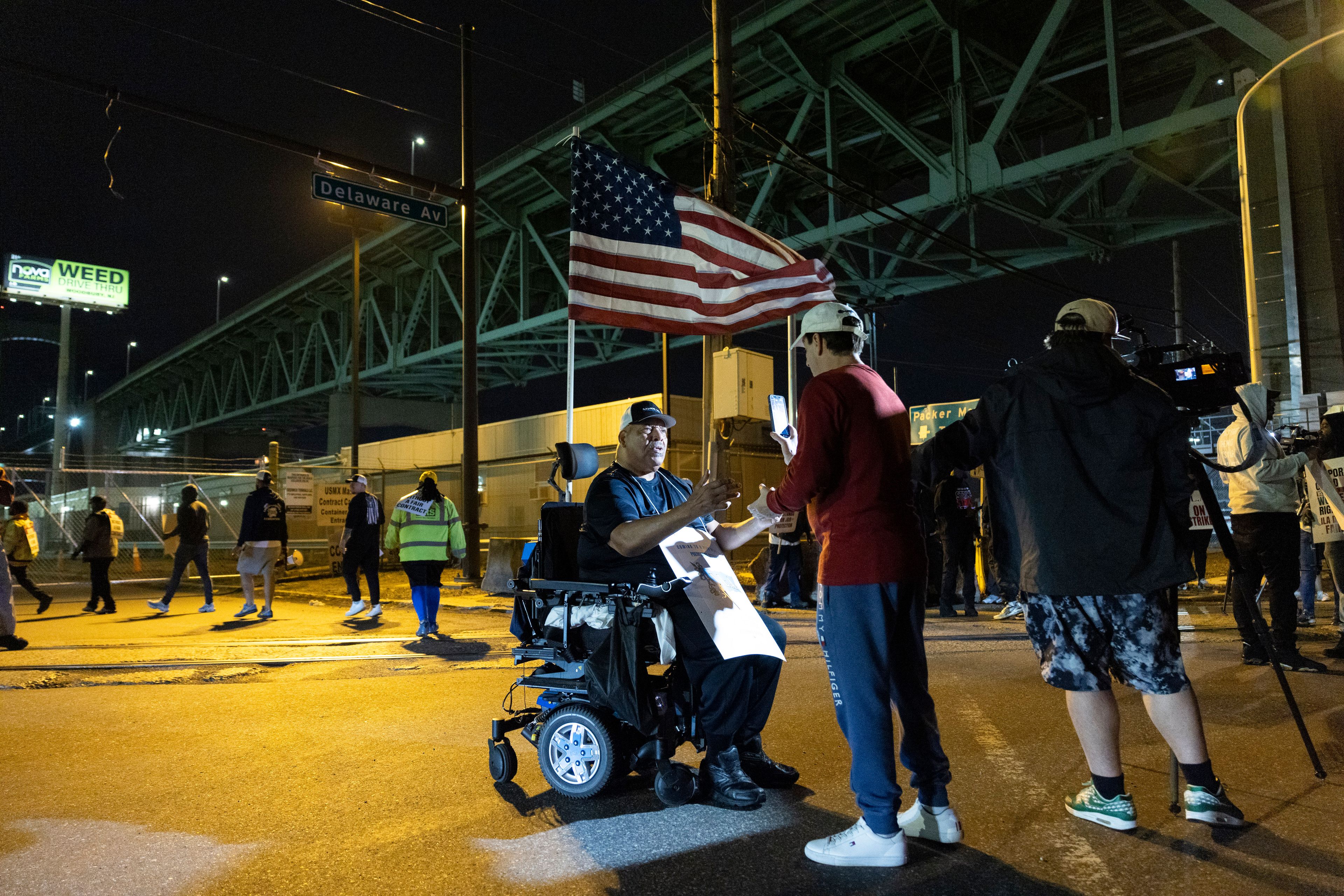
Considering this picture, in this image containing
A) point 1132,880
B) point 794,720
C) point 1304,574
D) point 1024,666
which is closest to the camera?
point 1132,880

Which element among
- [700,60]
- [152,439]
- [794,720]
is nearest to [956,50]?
[700,60]

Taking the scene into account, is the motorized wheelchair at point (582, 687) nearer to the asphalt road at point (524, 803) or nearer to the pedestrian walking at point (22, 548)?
the asphalt road at point (524, 803)

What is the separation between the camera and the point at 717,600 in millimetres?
3611

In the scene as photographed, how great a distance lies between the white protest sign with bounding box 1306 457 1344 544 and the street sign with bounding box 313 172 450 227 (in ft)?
39.9

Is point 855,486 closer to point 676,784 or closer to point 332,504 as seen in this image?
point 676,784

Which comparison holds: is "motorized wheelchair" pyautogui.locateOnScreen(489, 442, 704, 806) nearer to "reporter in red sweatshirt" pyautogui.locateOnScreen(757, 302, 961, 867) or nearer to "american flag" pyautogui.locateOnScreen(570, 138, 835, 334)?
"reporter in red sweatshirt" pyautogui.locateOnScreen(757, 302, 961, 867)

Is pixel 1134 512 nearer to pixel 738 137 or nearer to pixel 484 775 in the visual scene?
Result: pixel 484 775

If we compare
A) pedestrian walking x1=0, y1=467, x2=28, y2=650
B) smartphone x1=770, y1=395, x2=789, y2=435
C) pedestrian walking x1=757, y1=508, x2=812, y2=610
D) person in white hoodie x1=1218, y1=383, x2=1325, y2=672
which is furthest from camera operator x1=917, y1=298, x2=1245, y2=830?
pedestrian walking x1=0, y1=467, x2=28, y2=650

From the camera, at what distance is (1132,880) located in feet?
8.82

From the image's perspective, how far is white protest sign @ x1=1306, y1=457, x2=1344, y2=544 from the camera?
550 cm

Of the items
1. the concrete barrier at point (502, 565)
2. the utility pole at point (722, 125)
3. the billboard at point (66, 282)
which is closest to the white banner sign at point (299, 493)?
the concrete barrier at point (502, 565)

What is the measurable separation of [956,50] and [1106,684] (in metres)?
20.2

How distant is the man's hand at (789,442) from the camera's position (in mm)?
3475

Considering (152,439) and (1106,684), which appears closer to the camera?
(1106,684)
